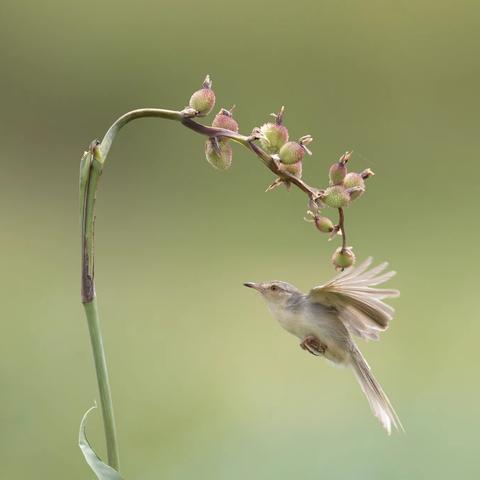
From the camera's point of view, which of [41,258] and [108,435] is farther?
[41,258]

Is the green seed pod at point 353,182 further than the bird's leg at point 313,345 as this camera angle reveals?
No

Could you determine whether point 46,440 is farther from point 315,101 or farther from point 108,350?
point 315,101

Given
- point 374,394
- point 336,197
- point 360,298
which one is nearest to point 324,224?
point 336,197

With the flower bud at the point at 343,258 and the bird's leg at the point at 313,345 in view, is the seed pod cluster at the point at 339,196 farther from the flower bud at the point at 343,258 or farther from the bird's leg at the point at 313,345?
the bird's leg at the point at 313,345

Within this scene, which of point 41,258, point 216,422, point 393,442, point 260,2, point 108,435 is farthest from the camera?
point 260,2

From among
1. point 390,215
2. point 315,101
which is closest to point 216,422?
point 390,215

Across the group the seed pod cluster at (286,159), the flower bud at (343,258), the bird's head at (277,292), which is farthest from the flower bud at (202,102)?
the bird's head at (277,292)

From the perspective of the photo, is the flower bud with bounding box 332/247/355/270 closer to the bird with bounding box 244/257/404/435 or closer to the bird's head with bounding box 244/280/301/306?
the bird with bounding box 244/257/404/435
